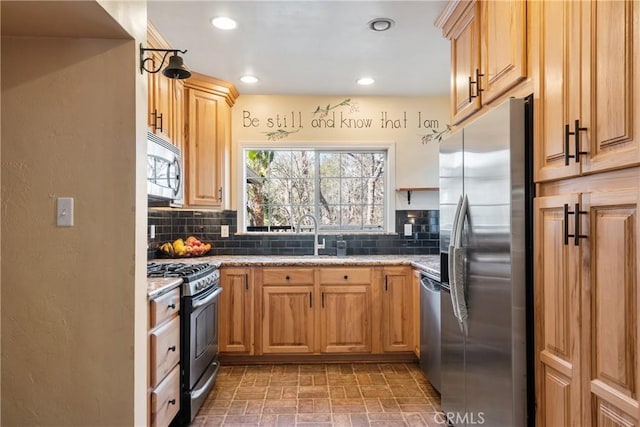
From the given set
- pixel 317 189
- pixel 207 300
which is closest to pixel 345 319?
pixel 207 300

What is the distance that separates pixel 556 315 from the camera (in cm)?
137

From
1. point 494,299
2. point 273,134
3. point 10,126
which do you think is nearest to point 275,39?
point 273,134

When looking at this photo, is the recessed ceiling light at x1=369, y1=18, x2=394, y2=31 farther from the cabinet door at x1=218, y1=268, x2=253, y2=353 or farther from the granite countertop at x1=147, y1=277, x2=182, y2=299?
the cabinet door at x1=218, y1=268, x2=253, y2=353

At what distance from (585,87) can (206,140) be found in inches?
116

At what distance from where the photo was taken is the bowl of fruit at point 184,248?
3.43 m

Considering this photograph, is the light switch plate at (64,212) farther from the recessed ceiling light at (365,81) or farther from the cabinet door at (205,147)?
the recessed ceiling light at (365,81)

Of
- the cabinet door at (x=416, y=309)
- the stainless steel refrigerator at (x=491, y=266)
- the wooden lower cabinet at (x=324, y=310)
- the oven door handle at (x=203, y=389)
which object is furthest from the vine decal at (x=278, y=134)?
the oven door handle at (x=203, y=389)

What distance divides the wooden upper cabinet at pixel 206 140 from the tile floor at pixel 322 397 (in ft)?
5.05

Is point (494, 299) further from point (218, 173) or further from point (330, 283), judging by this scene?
→ point (218, 173)

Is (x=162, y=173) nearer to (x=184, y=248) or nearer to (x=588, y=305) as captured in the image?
(x=184, y=248)

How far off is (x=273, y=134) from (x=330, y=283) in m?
1.62

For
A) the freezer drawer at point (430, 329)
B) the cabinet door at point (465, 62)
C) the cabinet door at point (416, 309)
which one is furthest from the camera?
the cabinet door at point (416, 309)

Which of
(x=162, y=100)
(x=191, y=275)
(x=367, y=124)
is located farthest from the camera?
(x=367, y=124)

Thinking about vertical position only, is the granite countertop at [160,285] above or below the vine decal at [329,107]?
below
